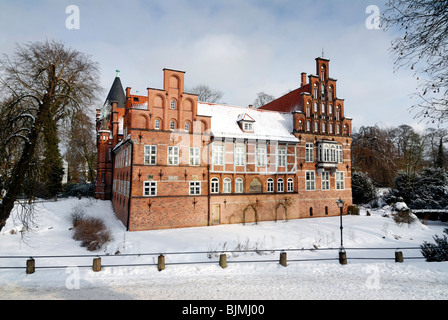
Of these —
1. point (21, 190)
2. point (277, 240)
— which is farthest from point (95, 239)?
point (277, 240)

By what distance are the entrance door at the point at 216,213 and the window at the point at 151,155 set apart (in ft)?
19.5

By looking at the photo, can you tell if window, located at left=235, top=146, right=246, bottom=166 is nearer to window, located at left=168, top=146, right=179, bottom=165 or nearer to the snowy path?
window, located at left=168, top=146, right=179, bottom=165

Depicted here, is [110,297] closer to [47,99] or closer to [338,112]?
[47,99]

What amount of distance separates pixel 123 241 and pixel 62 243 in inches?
152

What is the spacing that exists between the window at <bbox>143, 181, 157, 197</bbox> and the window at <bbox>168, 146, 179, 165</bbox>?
78.5 inches

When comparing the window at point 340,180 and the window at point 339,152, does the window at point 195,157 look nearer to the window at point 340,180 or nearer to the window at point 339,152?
the window at point 339,152

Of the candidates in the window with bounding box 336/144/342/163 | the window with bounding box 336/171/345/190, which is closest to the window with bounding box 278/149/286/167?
the window with bounding box 336/144/342/163

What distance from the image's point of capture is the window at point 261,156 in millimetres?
23672

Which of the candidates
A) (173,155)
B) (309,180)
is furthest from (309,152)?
(173,155)

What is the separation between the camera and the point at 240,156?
2298 centimetres

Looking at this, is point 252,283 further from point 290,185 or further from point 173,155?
point 290,185

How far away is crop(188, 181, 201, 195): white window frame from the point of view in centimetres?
2090

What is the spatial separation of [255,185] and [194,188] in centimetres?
559

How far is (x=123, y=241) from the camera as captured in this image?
16188 mm
